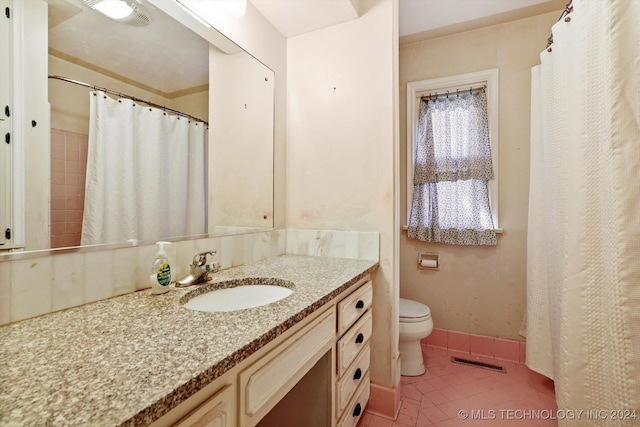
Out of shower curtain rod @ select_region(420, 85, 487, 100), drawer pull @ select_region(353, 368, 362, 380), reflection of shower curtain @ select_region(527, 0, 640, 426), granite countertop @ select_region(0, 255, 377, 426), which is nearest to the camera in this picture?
granite countertop @ select_region(0, 255, 377, 426)

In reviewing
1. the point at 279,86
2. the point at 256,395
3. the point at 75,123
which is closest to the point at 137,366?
the point at 256,395

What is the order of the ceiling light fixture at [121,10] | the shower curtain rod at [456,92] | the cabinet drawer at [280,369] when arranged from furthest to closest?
the shower curtain rod at [456,92], the ceiling light fixture at [121,10], the cabinet drawer at [280,369]

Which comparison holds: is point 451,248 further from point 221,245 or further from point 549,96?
point 221,245

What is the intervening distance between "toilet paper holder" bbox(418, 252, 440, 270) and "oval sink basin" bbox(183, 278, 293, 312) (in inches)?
59.9

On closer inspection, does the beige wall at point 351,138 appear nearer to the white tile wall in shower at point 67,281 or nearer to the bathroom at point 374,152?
the bathroom at point 374,152

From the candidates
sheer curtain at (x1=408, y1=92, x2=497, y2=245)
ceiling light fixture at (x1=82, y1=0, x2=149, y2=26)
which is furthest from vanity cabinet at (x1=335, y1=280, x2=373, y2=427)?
ceiling light fixture at (x1=82, y1=0, x2=149, y2=26)

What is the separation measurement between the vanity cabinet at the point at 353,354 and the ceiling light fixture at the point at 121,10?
125 cm

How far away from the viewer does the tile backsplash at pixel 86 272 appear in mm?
689

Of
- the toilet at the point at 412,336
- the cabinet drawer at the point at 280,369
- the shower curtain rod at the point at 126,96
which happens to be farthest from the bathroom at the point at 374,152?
the cabinet drawer at the point at 280,369

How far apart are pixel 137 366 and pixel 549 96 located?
6.77ft

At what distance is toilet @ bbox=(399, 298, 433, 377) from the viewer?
5.98 ft

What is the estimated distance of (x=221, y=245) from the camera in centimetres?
128

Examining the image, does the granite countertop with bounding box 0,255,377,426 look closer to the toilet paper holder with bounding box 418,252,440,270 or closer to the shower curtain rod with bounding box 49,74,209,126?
the shower curtain rod with bounding box 49,74,209,126

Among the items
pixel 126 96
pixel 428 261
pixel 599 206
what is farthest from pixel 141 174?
pixel 428 261
